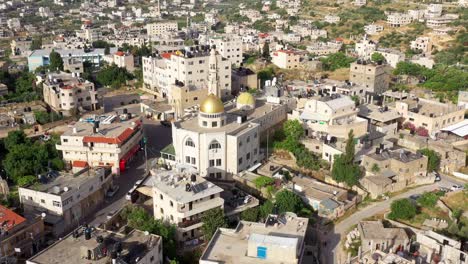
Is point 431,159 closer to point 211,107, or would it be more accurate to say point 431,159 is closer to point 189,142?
point 211,107

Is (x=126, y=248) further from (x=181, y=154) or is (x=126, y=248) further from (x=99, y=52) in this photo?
(x=99, y=52)

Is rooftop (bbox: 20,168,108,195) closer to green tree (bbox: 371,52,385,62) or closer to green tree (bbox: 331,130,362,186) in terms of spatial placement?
A: green tree (bbox: 331,130,362,186)

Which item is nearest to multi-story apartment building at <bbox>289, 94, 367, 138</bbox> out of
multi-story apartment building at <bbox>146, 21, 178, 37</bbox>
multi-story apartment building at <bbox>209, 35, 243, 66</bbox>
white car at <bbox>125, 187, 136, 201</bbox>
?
white car at <bbox>125, 187, 136, 201</bbox>

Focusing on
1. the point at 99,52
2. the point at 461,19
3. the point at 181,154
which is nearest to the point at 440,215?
the point at 181,154

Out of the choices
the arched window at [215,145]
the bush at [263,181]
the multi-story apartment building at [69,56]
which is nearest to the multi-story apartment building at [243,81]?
the arched window at [215,145]

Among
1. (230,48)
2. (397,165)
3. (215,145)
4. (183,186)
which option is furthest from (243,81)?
(183,186)

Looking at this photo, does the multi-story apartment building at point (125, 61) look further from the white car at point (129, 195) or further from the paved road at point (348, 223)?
the paved road at point (348, 223)
